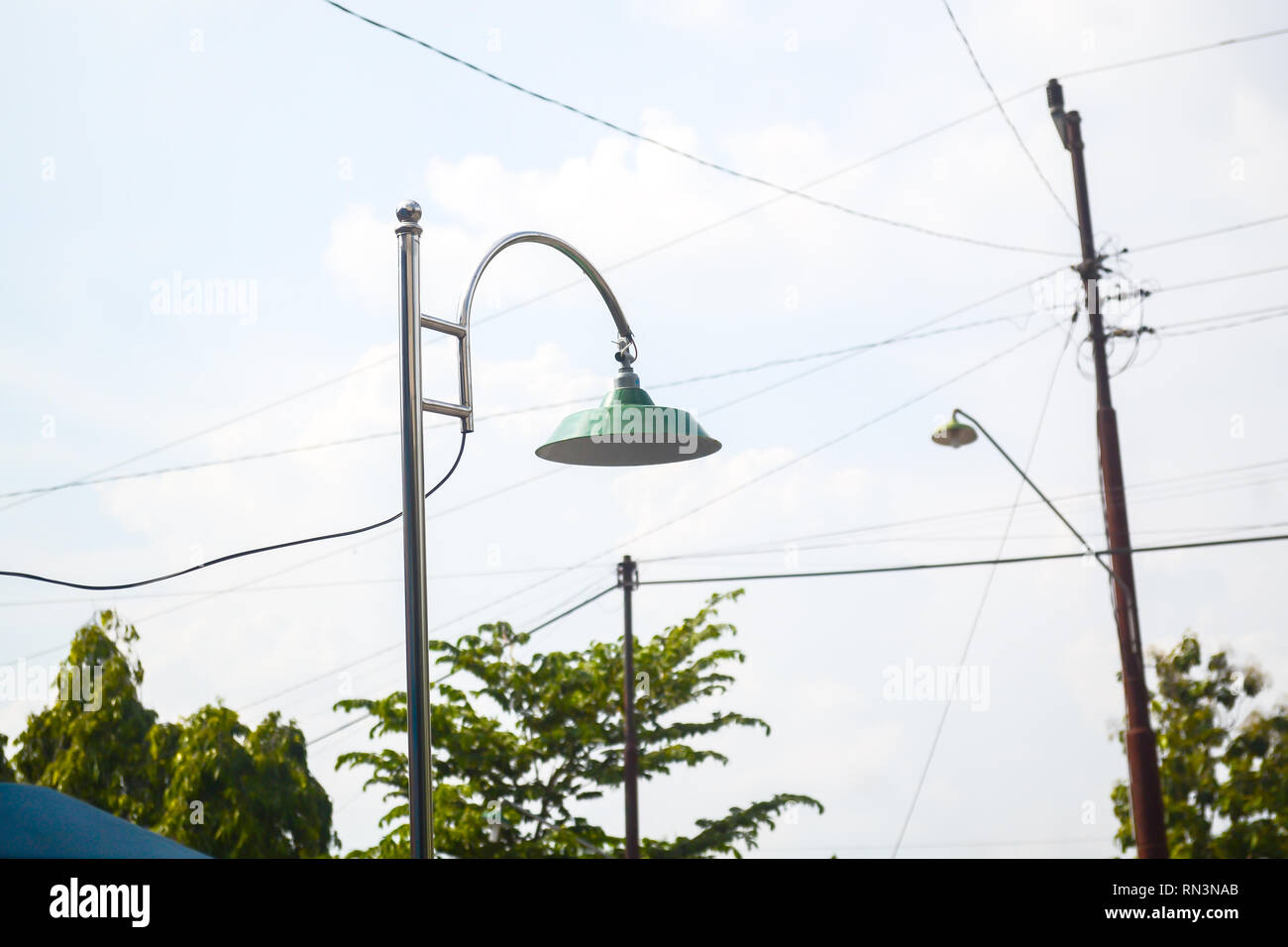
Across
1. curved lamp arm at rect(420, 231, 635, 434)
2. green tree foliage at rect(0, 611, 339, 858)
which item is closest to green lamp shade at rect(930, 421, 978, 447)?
curved lamp arm at rect(420, 231, 635, 434)

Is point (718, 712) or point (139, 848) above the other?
point (718, 712)

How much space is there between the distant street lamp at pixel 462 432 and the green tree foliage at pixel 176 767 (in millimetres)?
17167

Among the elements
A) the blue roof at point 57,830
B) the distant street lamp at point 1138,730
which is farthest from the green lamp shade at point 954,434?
the blue roof at point 57,830

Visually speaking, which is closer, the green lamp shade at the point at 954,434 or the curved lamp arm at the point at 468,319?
the curved lamp arm at the point at 468,319

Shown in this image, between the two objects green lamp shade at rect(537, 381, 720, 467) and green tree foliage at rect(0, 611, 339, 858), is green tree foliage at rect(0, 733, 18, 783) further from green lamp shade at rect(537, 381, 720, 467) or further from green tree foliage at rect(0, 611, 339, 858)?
green lamp shade at rect(537, 381, 720, 467)

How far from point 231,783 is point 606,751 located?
630 cm

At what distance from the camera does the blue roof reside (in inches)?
129

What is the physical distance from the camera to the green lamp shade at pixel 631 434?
15.0ft

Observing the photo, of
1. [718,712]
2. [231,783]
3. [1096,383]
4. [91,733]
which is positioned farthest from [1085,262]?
[91,733]

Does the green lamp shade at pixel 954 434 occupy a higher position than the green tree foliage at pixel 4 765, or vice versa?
the green lamp shade at pixel 954 434

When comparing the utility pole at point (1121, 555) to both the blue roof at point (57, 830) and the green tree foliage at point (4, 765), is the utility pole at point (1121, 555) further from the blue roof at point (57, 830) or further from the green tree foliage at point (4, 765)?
the green tree foliage at point (4, 765)

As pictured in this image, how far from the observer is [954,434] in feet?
42.1
